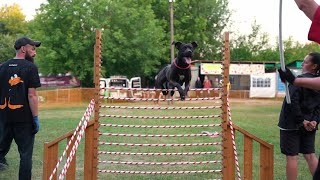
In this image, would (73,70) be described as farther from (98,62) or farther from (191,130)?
(98,62)

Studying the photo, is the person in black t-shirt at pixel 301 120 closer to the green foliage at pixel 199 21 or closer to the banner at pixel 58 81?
the banner at pixel 58 81

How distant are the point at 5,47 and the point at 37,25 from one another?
13.4 meters

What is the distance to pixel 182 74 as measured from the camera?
555cm

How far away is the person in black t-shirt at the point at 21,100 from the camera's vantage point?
509 cm

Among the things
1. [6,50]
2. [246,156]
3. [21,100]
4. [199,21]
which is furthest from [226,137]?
[6,50]

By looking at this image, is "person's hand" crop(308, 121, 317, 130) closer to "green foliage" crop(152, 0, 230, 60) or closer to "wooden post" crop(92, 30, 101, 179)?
"wooden post" crop(92, 30, 101, 179)

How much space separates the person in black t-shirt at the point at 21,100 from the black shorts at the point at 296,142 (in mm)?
→ 2922

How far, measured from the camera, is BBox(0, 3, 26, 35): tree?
198ft

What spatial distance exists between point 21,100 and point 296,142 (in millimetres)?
3222

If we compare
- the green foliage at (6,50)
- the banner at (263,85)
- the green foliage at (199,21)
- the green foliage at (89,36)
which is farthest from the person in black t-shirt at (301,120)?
the green foliage at (6,50)

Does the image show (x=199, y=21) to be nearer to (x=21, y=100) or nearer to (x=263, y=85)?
(x=263, y=85)

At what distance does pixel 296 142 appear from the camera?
202 inches

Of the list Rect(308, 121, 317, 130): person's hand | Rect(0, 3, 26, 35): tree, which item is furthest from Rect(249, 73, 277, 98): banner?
Rect(0, 3, 26, 35): tree

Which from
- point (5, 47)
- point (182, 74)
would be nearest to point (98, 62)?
point (182, 74)
